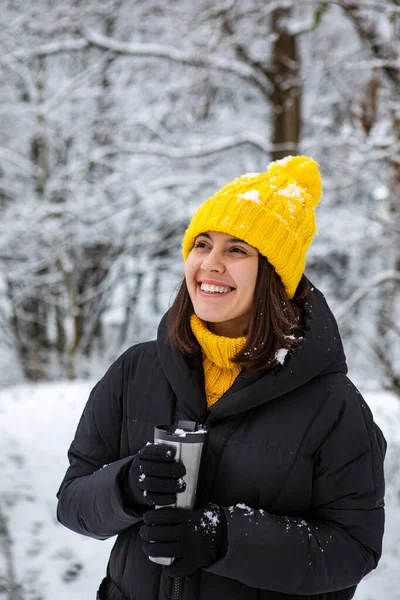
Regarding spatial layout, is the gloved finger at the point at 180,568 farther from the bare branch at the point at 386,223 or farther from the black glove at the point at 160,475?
the bare branch at the point at 386,223

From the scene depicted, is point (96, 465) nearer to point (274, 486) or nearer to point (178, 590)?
point (178, 590)

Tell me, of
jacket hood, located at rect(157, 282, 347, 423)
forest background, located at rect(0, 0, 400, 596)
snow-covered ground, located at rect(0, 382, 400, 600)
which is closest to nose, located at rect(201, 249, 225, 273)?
jacket hood, located at rect(157, 282, 347, 423)

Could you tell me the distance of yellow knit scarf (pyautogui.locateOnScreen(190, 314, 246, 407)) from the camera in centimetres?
166

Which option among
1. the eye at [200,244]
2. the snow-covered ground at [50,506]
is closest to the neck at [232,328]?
the eye at [200,244]

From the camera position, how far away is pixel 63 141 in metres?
10.8

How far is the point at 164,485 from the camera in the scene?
1.37 meters

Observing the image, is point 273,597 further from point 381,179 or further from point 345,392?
point 381,179

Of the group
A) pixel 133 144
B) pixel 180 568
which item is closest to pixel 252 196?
pixel 180 568

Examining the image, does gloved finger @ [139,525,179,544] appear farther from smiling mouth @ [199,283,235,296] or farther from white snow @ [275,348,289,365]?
smiling mouth @ [199,283,235,296]

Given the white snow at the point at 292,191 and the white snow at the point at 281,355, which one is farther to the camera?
the white snow at the point at 292,191

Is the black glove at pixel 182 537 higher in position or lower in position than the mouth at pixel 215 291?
lower

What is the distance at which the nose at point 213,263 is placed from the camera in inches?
66.5

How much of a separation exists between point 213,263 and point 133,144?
813 cm

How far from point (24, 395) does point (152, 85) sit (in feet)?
20.8
